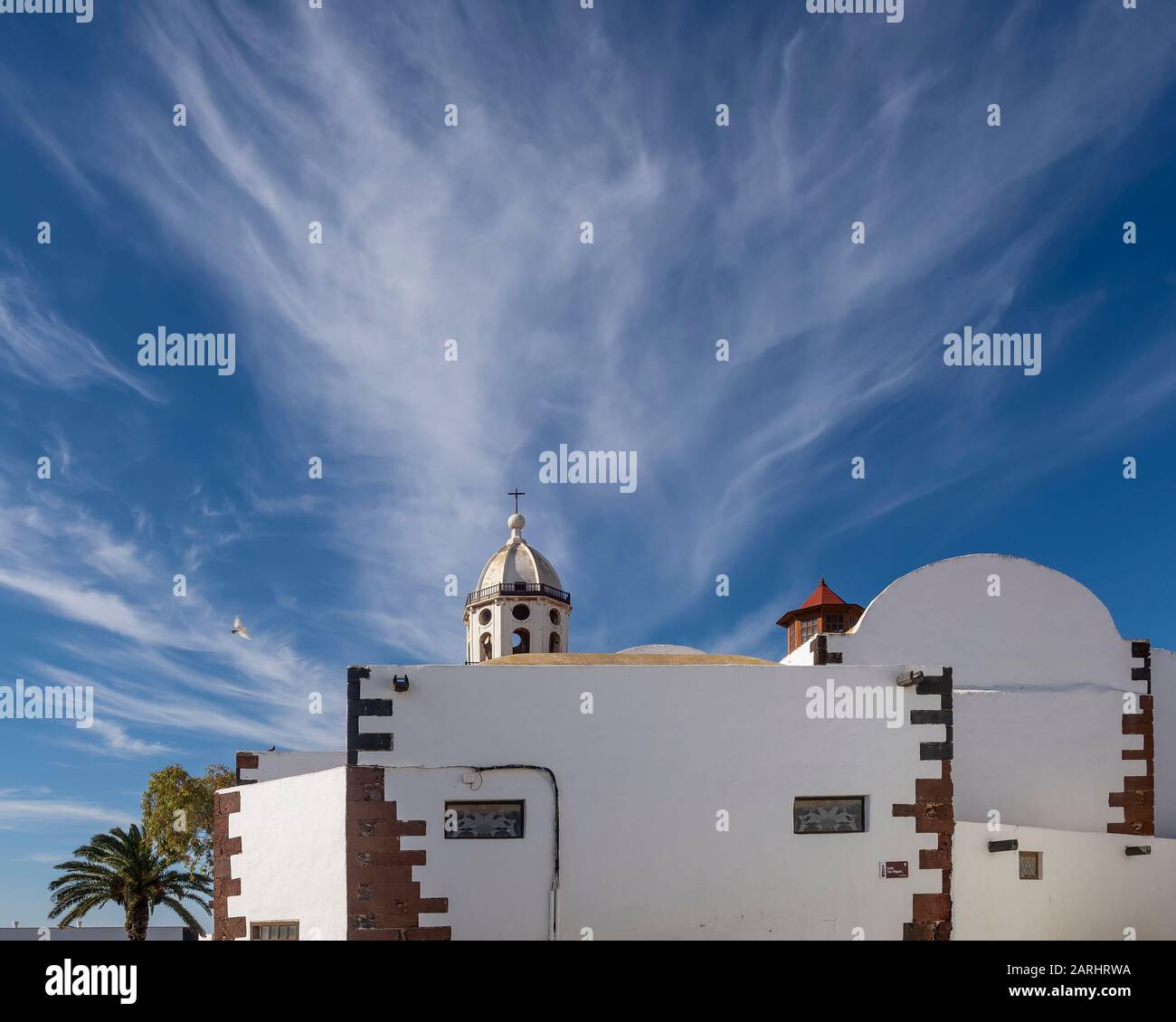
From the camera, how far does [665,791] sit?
49.0 ft

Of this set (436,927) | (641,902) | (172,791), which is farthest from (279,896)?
(172,791)

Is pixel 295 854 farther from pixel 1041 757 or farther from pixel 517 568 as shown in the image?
pixel 517 568

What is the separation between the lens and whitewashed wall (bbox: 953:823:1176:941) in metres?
16.5

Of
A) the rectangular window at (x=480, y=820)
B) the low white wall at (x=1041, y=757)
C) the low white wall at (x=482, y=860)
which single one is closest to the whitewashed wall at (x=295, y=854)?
the low white wall at (x=482, y=860)

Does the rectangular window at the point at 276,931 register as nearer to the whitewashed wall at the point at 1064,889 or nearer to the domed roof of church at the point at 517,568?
the whitewashed wall at the point at 1064,889

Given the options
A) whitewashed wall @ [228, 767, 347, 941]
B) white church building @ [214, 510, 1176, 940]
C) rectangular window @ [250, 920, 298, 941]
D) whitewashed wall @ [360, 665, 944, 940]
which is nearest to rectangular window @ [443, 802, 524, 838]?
white church building @ [214, 510, 1176, 940]

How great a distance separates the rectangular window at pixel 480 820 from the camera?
14.6m

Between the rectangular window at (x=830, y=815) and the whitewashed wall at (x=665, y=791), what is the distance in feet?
0.40

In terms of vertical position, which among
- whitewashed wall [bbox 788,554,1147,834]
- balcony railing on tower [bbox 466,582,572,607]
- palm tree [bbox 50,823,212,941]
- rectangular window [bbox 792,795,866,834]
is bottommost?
palm tree [bbox 50,823,212,941]

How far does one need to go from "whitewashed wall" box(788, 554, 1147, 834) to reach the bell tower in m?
26.4

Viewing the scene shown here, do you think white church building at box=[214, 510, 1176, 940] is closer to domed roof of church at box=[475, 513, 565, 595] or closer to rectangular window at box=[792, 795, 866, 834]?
rectangular window at box=[792, 795, 866, 834]
